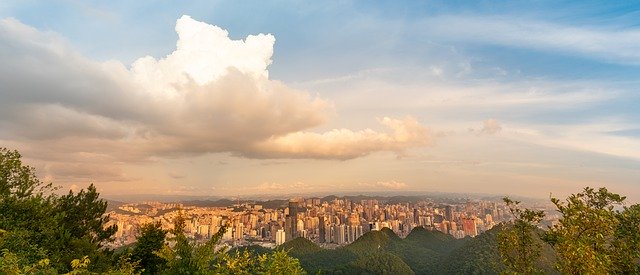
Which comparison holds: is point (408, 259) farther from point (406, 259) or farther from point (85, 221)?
point (85, 221)

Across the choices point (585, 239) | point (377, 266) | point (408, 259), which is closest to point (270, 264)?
point (585, 239)

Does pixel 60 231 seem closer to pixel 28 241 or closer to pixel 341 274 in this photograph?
pixel 28 241

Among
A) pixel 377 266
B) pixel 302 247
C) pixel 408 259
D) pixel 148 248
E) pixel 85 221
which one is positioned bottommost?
pixel 408 259

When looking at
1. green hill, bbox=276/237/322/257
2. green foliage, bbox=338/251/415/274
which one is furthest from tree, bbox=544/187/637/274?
green hill, bbox=276/237/322/257

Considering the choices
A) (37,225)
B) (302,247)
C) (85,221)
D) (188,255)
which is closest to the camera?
(188,255)

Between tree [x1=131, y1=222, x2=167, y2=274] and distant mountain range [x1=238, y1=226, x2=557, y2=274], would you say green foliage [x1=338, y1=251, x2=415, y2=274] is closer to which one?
distant mountain range [x1=238, y1=226, x2=557, y2=274]

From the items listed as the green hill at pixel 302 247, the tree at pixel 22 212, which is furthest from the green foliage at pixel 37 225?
the green hill at pixel 302 247

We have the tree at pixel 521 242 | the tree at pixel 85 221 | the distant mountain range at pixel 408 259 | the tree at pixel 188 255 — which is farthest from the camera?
the distant mountain range at pixel 408 259

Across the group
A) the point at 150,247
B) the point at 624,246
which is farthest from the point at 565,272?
the point at 150,247

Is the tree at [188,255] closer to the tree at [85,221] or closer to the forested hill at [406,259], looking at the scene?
the tree at [85,221]

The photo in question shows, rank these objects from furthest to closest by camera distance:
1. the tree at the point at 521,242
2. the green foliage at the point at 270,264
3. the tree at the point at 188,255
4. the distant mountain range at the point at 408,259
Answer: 1. the distant mountain range at the point at 408,259
2. the tree at the point at 521,242
3. the green foliage at the point at 270,264
4. the tree at the point at 188,255
